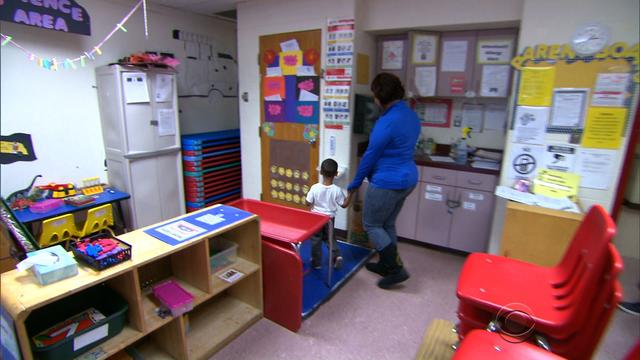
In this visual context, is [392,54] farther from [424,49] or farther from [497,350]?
[497,350]

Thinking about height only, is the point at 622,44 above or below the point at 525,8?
below

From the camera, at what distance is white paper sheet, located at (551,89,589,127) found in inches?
88.9

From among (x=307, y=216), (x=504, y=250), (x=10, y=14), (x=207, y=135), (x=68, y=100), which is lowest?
(x=504, y=250)

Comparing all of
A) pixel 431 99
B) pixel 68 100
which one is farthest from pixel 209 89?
pixel 431 99

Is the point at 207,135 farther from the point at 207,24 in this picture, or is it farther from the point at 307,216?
the point at 307,216

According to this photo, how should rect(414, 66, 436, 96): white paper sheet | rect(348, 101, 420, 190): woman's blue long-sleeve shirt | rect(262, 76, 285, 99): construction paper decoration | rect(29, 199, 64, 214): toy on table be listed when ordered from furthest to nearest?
rect(262, 76, 285, 99): construction paper decoration
rect(414, 66, 436, 96): white paper sheet
rect(29, 199, 64, 214): toy on table
rect(348, 101, 420, 190): woman's blue long-sleeve shirt

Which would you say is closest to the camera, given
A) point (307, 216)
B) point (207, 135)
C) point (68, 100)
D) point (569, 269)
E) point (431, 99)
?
point (569, 269)

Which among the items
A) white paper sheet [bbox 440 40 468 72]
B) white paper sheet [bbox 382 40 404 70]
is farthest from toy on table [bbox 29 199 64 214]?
white paper sheet [bbox 440 40 468 72]

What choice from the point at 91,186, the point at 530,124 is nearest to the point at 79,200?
the point at 91,186

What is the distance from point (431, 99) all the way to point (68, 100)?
3.25 metres

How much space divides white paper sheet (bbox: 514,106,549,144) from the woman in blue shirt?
0.79 m

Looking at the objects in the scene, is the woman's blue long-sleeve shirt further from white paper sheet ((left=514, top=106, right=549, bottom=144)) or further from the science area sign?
the science area sign

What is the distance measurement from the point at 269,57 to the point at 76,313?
264 cm

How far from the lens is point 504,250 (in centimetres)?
225
